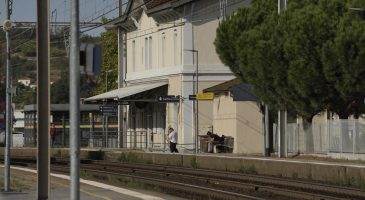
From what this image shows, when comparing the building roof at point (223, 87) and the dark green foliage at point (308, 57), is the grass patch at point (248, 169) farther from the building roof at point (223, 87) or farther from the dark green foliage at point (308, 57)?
the building roof at point (223, 87)

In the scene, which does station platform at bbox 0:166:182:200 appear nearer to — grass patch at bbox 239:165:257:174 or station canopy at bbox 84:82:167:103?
grass patch at bbox 239:165:257:174

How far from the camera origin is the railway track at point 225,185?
2159 centimetres

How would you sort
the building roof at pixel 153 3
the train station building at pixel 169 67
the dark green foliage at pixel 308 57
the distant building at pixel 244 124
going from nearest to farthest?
the dark green foliage at pixel 308 57 < the distant building at pixel 244 124 < the train station building at pixel 169 67 < the building roof at pixel 153 3

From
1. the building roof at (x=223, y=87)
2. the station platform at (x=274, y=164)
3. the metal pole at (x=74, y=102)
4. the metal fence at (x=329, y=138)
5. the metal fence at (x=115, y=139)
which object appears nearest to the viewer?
the metal pole at (x=74, y=102)

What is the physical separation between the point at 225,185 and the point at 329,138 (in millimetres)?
12352

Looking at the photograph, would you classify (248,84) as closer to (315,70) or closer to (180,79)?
(315,70)

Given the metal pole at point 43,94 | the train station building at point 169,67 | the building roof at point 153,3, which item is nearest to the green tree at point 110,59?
the train station building at point 169,67

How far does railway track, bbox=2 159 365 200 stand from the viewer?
850 inches

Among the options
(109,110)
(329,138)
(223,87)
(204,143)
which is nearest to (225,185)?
(329,138)

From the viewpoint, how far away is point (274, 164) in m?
31.2

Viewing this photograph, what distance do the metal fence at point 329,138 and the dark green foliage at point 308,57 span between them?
91 cm

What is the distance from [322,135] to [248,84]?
167 inches

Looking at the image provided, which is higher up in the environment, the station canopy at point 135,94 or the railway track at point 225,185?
the station canopy at point 135,94

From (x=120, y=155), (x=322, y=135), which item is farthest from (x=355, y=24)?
(x=120, y=155)
